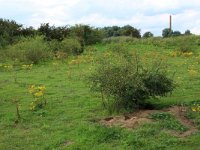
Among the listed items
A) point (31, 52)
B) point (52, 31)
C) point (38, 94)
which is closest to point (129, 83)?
point (38, 94)

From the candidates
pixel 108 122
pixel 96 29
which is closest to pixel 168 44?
pixel 96 29

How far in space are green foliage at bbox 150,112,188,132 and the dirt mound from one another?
12 cm

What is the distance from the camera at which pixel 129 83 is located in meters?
9.44

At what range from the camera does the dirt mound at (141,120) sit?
853cm

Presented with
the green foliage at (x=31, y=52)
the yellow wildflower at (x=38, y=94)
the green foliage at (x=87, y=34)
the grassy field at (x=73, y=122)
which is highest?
the green foliage at (x=87, y=34)

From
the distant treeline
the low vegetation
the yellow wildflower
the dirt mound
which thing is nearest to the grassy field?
the low vegetation

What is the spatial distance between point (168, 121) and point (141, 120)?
1.75 ft

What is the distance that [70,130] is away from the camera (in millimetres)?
8922

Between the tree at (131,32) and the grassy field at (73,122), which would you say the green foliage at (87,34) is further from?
the grassy field at (73,122)

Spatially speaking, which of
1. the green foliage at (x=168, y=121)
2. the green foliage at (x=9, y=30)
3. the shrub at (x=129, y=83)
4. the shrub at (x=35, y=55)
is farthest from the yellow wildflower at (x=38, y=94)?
the green foliage at (x=9, y=30)

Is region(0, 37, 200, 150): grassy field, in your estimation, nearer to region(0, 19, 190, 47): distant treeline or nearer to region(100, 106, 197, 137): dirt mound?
region(100, 106, 197, 137): dirt mound

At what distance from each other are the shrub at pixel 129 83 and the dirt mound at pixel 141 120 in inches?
15.0

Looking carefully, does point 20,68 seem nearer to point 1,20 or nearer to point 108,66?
point 108,66

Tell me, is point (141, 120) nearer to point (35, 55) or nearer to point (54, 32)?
point (35, 55)
